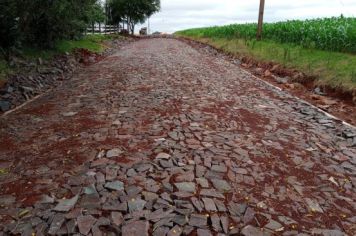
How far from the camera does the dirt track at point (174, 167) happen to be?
389cm

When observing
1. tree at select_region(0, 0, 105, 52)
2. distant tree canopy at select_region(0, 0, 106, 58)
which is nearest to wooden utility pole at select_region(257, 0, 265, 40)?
distant tree canopy at select_region(0, 0, 106, 58)

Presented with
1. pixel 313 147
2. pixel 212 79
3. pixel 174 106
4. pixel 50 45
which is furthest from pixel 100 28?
pixel 313 147

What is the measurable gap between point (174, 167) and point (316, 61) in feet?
30.4

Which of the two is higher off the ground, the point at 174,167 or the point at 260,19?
the point at 260,19

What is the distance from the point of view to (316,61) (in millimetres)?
12477

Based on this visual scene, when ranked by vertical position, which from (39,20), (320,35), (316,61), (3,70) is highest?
(39,20)

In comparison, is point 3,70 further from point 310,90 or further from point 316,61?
point 316,61

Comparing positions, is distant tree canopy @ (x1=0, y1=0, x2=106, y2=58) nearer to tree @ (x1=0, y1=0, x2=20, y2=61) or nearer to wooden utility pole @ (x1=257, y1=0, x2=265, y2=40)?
tree @ (x1=0, y1=0, x2=20, y2=61)

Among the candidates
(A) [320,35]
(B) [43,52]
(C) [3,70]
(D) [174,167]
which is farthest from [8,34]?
(A) [320,35]

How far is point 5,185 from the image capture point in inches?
179

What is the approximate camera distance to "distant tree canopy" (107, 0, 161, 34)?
47875mm

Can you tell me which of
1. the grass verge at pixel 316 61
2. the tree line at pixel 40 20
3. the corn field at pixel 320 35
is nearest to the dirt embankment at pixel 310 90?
the grass verge at pixel 316 61

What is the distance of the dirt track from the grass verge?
224 cm

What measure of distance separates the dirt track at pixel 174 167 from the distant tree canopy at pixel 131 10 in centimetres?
4166
